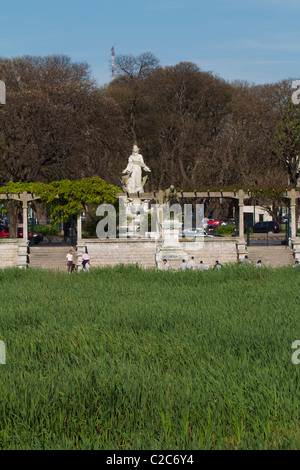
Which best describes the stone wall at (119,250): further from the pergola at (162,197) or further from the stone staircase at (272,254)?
the stone staircase at (272,254)

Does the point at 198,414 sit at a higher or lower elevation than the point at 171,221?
lower

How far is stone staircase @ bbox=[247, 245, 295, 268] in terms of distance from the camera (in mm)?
30938

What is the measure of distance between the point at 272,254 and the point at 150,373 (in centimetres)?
2400

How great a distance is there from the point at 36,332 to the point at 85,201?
23.7m

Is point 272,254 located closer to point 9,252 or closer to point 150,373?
point 9,252

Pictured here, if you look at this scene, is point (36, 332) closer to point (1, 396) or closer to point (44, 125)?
point (1, 396)

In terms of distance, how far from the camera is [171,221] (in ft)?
93.8

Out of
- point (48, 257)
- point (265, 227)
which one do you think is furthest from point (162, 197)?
point (265, 227)

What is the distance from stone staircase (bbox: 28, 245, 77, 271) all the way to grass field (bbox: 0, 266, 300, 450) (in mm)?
14755

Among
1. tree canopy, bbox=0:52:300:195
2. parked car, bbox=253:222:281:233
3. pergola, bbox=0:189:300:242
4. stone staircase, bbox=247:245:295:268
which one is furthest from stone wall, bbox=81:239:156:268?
parked car, bbox=253:222:281:233

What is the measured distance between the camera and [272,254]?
104 ft

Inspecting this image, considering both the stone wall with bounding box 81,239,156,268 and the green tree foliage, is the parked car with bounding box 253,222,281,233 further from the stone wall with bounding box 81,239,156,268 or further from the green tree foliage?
Result: the stone wall with bounding box 81,239,156,268

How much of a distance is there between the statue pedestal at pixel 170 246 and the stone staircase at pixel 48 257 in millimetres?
4473
